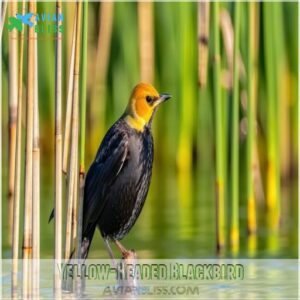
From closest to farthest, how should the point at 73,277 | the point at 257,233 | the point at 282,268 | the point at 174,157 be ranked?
the point at 73,277, the point at 282,268, the point at 257,233, the point at 174,157

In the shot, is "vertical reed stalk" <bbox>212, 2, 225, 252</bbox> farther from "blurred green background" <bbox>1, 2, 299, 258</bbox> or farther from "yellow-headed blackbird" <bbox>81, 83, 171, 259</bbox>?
"blurred green background" <bbox>1, 2, 299, 258</bbox>

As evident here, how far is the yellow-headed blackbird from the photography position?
20.5 feet

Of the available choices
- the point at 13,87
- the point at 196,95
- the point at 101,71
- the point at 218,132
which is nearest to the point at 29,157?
the point at 13,87

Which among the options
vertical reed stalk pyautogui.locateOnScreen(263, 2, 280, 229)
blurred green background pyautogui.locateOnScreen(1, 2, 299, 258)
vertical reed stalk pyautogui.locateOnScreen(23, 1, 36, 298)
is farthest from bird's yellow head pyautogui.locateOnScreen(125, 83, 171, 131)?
blurred green background pyautogui.locateOnScreen(1, 2, 299, 258)

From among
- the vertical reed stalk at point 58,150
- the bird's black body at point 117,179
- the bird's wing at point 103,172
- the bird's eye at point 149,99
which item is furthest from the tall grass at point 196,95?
the vertical reed stalk at point 58,150

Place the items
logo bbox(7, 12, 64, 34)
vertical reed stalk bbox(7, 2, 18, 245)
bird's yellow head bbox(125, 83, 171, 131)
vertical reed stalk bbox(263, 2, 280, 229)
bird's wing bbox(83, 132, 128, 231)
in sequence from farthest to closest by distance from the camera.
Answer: vertical reed stalk bbox(263, 2, 280, 229), bird's yellow head bbox(125, 83, 171, 131), bird's wing bbox(83, 132, 128, 231), vertical reed stalk bbox(7, 2, 18, 245), logo bbox(7, 12, 64, 34)

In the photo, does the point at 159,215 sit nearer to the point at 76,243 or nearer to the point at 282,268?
the point at 282,268

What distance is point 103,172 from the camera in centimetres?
629

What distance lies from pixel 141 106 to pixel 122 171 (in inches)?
14.7

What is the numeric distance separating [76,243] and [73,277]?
12.4 inches

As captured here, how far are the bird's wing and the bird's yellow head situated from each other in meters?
Answer: 0.12

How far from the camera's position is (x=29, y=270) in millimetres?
5812

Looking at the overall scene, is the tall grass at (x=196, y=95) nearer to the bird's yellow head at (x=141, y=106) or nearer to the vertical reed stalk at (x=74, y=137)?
the bird's yellow head at (x=141, y=106)

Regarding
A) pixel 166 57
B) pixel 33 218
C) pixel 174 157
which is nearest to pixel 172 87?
pixel 166 57
